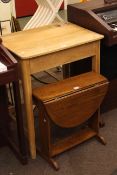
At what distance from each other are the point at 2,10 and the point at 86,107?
3.27 meters

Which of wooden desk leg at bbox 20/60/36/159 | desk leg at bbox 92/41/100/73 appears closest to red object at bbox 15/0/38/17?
desk leg at bbox 92/41/100/73

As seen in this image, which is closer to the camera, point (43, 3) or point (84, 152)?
point (84, 152)

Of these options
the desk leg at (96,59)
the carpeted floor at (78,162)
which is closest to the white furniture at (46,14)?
the desk leg at (96,59)

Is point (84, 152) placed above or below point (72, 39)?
below

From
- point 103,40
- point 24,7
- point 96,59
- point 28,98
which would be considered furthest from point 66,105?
point 24,7

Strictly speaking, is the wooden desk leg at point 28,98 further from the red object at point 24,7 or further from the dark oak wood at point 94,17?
the red object at point 24,7

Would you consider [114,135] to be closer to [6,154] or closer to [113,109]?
[113,109]

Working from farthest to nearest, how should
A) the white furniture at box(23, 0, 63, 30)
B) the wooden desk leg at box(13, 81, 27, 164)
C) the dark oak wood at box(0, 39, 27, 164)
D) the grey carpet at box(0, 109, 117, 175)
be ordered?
the white furniture at box(23, 0, 63, 30), the grey carpet at box(0, 109, 117, 175), the wooden desk leg at box(13, 81, 27, 164), the dark oak wood at box(0, 39, 27, 164)

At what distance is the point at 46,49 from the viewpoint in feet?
6.94

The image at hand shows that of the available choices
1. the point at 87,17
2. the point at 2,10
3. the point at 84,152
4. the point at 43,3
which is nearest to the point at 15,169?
the point at 84,152

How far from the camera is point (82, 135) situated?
8.13 feet

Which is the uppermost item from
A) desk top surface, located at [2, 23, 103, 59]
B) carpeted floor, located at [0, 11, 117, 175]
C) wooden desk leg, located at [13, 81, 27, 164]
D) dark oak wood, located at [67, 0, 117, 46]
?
dark oak wood, located at [67, 0, 117, 46]

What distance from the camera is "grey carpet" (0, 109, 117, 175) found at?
224 cm

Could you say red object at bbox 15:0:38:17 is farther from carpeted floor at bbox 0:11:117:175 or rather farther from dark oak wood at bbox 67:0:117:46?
carpeted floor at bbox 0:11:117:175
